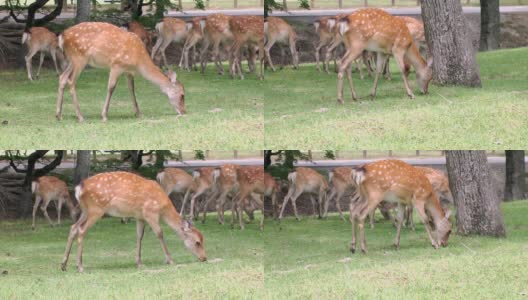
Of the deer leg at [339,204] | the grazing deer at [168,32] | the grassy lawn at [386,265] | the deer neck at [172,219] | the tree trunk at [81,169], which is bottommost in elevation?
the grassy lawn at [386,265]

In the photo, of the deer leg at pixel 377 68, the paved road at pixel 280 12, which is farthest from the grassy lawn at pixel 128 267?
the paved road at pixel 280 12

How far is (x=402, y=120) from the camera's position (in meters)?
15.1

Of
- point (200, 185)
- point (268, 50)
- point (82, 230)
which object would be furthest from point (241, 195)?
point (268, 50)

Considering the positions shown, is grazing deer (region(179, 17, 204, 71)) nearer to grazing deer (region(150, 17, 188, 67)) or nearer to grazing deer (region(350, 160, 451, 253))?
grazing deer (region(150, 17, 188, 67))

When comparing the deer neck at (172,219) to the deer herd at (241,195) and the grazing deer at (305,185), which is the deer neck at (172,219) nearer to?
the deer herd at (241,195)

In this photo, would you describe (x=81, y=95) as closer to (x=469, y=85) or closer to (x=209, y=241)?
(x=209, y=241)

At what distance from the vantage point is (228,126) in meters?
15.4

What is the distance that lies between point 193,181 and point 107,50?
2.91m

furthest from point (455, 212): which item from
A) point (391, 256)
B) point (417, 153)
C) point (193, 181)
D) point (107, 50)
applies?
point (107, 50)

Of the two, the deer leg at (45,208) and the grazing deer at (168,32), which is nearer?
the deer leg at (45,208)

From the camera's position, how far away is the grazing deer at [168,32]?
63.0ft

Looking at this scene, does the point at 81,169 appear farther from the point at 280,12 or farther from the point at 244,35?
the point at 280,12

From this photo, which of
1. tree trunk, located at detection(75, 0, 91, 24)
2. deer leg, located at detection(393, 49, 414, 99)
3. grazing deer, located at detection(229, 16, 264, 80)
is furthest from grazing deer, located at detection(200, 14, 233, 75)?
deer leg, located at detection(393, 49, 414, 99)

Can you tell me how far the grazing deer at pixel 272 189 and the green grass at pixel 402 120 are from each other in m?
0.49
